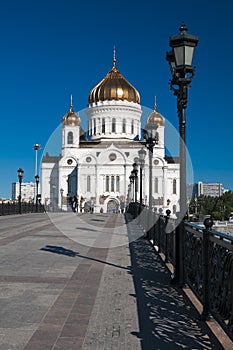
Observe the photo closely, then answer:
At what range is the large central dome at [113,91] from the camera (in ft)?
244

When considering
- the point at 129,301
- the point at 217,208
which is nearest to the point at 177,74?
the point at 129,301

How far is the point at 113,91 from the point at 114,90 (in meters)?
0.27

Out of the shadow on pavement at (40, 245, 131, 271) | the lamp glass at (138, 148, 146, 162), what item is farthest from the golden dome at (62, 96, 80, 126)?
the shadow on pavement at (40, 245, 131, 271)

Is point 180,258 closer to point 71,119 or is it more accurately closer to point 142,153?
point 142,153

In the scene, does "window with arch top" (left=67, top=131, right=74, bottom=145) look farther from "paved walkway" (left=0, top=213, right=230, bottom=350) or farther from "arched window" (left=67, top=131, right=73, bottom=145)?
"paved walkway" (left=0, top=213, right=230, bottom=350)

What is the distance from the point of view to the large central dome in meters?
74.4

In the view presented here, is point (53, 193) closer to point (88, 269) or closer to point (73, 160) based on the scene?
point (73, 160)

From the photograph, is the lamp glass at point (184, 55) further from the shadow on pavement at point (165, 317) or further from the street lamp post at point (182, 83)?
the shadow on pavement at point (165, 317)

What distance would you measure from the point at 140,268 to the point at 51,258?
6.82ft

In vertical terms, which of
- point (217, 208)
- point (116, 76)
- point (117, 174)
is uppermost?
point (116, 76)

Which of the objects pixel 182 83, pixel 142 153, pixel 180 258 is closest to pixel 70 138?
pixel 142 153

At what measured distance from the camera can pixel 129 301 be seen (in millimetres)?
5801

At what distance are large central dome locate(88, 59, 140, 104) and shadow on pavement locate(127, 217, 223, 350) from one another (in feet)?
224

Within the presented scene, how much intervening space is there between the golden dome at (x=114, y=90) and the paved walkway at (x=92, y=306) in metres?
66.6
